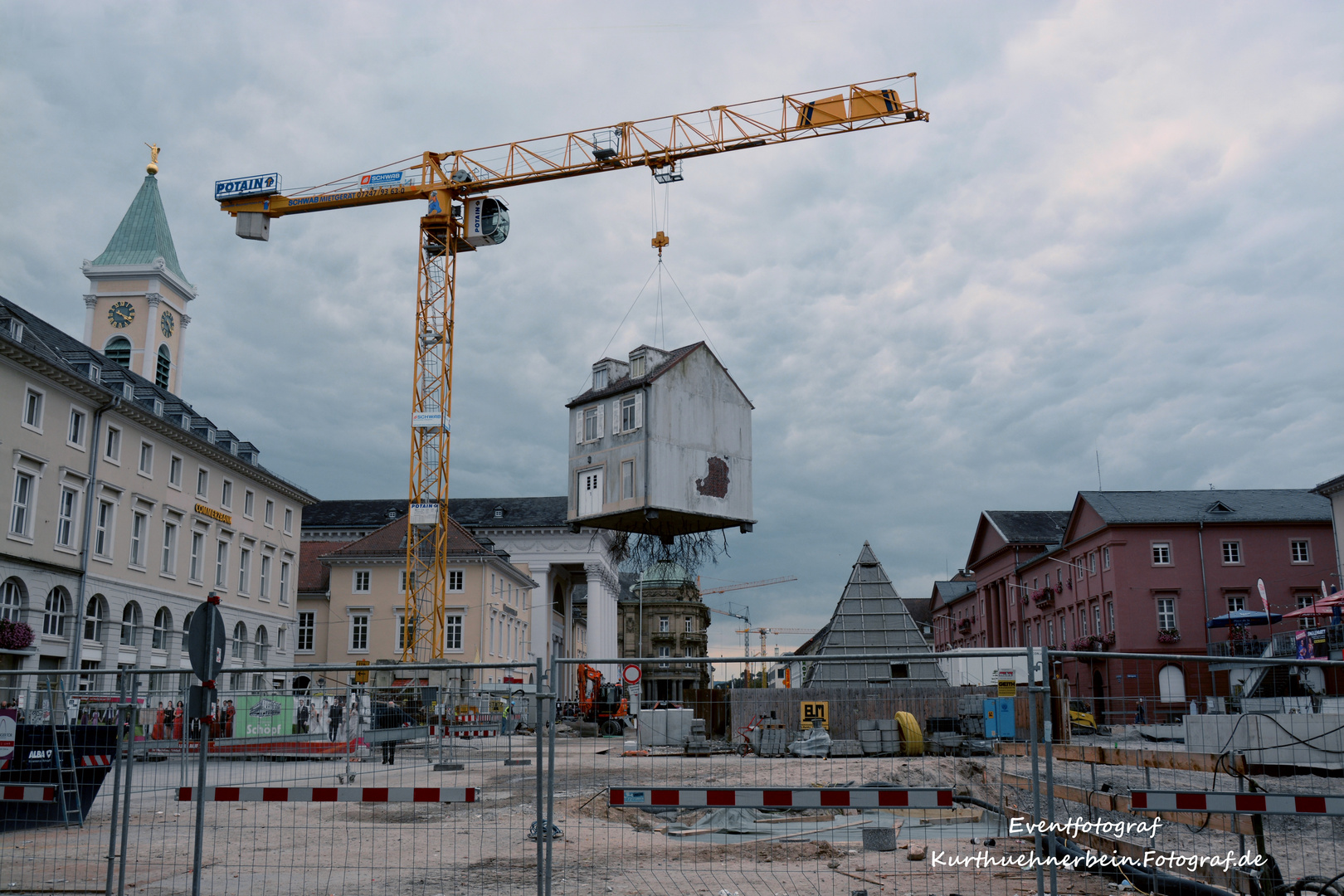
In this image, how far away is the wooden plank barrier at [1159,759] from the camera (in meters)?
10.4

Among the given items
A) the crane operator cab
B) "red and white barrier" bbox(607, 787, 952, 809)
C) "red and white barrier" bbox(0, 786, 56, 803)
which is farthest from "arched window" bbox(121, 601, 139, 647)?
"red and white barrier" bbox(607, 787, 952, 809)

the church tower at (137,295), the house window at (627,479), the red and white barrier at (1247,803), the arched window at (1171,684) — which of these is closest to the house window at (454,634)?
the church tower at (137,295)

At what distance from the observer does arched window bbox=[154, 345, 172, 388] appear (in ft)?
243

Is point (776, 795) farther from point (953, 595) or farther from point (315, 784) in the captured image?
point (953, 595)

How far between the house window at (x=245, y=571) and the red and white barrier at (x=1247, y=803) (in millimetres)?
54165

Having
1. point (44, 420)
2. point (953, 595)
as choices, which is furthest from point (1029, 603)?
point (44, 420)

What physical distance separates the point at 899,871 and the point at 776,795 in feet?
9.16

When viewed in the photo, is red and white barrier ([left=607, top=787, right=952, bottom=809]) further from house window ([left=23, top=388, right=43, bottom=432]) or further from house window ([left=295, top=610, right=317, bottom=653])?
house window ([left=295, top=610, right=317, bottom=653])

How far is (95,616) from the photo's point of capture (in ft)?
140

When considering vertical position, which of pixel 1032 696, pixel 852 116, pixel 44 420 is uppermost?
pixel 852 116

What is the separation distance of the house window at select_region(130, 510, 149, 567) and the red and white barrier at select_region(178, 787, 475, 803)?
39.5 meters

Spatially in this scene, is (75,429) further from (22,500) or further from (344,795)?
(344,795)

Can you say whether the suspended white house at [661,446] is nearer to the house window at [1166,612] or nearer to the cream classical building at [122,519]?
the cream classical building at [122,519]

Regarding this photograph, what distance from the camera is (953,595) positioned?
116 meters
